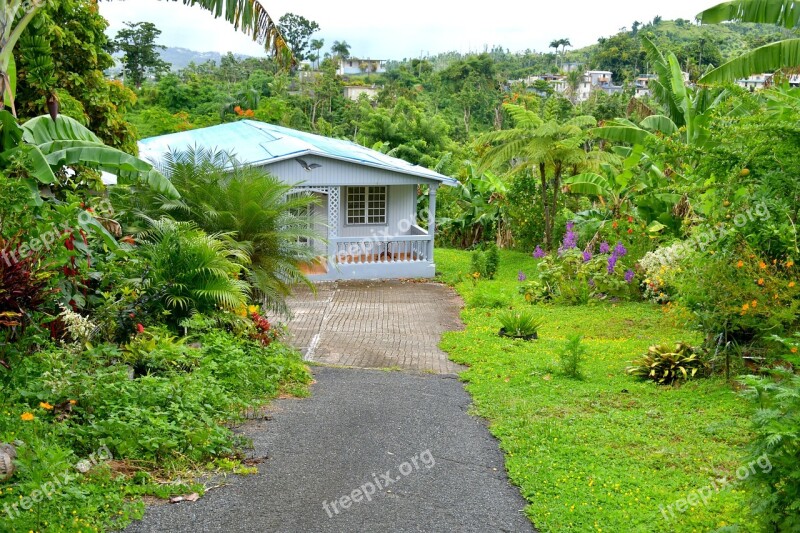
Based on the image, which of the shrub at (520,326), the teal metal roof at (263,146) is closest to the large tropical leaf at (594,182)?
the teal metal roof at (263,146)

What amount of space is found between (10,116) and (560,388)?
7.30 meters

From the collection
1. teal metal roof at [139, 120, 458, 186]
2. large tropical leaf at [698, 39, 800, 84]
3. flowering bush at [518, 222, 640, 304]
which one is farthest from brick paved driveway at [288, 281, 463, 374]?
large tropical leaf at [698, 39, 800, 84]

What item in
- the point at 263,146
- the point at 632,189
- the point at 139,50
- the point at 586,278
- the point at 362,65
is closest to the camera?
the point at 586,278

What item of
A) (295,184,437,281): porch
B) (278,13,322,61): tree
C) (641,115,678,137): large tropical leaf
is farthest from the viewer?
(278,13,322,61): tree

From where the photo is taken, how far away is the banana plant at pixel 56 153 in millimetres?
8602

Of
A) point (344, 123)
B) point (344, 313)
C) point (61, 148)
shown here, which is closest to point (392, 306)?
point (344, 313)

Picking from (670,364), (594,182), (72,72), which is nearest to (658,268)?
(670,364)

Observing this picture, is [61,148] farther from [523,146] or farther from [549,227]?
[549,227]

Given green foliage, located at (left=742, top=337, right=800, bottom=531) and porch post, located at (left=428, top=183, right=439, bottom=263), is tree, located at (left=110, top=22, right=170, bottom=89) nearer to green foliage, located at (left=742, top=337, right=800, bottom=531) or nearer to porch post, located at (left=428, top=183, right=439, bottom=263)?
porch post, located at (left=428, top=183, right=439, bottom=263)

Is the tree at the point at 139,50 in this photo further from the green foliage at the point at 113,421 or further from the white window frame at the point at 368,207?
the green foliage at the point at 113,421

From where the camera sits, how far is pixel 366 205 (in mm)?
22781

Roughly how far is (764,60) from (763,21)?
2.09ft

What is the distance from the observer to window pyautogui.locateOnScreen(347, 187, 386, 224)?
74.3 feet

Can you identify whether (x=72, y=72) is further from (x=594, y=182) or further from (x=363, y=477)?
(x=594, y=182)
